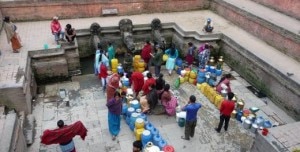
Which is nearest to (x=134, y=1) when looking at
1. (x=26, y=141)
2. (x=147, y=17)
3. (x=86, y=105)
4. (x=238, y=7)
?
(x=147, y=17)

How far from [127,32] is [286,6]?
25.5 feet

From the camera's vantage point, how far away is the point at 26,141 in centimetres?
764

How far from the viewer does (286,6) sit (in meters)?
13.3

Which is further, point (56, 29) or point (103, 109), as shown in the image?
point (56, 29)

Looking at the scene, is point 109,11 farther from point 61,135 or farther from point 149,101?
point 61,135

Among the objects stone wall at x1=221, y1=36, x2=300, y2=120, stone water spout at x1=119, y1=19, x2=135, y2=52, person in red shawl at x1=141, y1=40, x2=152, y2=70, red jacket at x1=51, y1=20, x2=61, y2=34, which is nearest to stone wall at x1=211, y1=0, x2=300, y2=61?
stone wall at x1=221, y1=36, x2=300, y2=120

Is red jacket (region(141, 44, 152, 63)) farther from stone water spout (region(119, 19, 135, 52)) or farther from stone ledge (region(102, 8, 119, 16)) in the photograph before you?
stone ledge (region(102, 8, 119, 16))

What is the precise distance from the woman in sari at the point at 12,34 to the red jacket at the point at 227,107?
25.0 feet

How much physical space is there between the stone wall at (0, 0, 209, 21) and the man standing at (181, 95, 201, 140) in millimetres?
8421

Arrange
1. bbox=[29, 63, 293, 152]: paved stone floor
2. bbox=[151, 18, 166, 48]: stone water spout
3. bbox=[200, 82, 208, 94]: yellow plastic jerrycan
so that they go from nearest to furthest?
bbox=[29, 63, 293, 152]: paved stone floor → bbox=[200, 82, 208, 94]: yellow plastic jerrycan → bbox=[151, 18, 166, 48]: stone water spout

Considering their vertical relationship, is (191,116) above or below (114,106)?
below

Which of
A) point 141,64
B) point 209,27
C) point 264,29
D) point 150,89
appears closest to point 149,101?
point 150,89

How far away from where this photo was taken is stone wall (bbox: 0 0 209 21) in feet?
42.6

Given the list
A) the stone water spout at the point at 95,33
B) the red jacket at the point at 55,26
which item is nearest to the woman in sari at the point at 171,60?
the stone water spout at the point at 95,33
